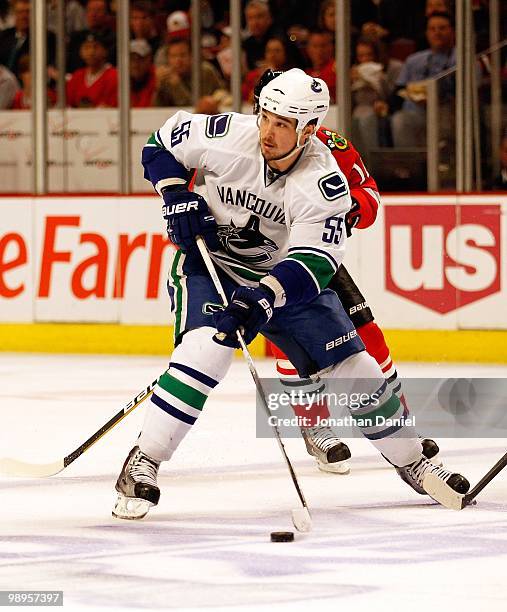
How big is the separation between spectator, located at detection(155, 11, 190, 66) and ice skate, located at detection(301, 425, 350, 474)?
458 cm

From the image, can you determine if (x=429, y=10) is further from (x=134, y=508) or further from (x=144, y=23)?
(x=134, y=508)

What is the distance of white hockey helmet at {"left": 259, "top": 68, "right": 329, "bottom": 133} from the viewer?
3992 millimetres

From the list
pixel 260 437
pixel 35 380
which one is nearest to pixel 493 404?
pixel 260 437

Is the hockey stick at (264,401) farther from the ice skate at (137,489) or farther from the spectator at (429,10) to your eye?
the spectator at (429,10)

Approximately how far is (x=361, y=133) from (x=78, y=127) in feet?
5.21

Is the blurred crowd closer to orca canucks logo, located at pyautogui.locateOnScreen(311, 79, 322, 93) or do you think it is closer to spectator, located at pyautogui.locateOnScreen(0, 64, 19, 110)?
spectator, located at pyautogui.locateOnScreen(0, 64, 19, 110)

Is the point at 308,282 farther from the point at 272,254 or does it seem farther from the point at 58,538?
the point at 58,538

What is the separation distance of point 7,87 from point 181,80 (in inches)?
41.3

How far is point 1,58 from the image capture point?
948cm

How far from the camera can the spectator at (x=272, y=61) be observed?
28.9 ft

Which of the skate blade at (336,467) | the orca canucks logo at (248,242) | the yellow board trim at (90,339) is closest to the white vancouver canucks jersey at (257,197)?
the orca canucks logo at (248,242)

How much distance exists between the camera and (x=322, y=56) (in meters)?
8.68

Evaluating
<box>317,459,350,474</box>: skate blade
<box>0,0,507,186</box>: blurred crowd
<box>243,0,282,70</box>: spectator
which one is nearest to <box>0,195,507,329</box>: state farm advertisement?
<box>0,0,507,186</box>: blurred crowd

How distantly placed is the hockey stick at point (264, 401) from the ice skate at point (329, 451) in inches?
28.9
